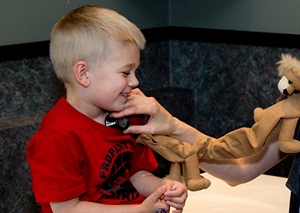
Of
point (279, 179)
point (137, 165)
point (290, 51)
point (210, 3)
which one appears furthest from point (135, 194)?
point (210, 3)

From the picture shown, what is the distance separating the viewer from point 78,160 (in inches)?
47.7

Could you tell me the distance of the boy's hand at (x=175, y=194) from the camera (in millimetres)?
1219

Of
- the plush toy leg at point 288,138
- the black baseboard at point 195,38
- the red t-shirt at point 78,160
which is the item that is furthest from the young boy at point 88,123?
the black baseboard at point 195,38

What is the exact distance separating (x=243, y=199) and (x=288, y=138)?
21.9 inches

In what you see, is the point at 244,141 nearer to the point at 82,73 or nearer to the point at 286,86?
the point at 286,86

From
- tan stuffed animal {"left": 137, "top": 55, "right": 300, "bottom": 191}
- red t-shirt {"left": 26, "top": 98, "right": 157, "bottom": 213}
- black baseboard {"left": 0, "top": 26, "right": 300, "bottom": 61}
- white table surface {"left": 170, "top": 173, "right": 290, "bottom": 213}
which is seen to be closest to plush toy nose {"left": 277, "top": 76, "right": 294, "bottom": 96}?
tan stuffed animal {"left": 137, "top": 55, "right": 300, "bottom": 191}

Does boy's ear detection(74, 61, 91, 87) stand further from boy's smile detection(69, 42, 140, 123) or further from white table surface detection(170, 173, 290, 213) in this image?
white table surface detection(170, 173, 290, 213)

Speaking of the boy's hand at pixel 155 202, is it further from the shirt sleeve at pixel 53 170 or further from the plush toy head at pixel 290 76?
the plush toy head at pixel 290 76

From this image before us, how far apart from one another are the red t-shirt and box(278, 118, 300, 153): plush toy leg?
334 millimetres

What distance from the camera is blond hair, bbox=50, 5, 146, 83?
3.96ft

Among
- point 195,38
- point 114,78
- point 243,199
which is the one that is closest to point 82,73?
point 114,78

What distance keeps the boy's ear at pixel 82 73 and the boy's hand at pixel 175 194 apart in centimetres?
27

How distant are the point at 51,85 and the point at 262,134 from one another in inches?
39.0

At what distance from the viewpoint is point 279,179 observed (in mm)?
1854
